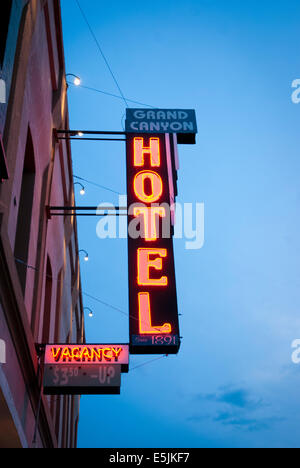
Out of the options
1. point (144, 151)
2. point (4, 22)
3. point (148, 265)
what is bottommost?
point (148, 265)

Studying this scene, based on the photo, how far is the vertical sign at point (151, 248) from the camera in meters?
10.4

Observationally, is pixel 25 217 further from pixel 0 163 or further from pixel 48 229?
pixel 0 163

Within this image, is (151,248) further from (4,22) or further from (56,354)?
(4,22)

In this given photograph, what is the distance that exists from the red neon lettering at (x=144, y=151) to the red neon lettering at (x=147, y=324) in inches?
158

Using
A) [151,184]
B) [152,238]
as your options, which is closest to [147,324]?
[152,238]

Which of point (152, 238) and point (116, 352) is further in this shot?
point (152, 238)

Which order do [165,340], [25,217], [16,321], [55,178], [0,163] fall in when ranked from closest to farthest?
[0,163] → [16,321] → [165,340] → [25,217] → [55,178]

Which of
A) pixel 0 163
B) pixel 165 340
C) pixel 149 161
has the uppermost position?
pixel 149 161

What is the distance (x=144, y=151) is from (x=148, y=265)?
3645 millimetres

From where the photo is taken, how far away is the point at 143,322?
10484 millimetres

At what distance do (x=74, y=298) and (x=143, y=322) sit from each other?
10.2 meters

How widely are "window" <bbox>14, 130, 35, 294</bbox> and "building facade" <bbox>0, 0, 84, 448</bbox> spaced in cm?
2

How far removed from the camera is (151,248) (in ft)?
38.2

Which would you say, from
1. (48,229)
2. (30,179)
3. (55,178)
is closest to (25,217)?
(30,179)
